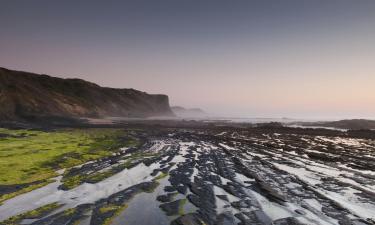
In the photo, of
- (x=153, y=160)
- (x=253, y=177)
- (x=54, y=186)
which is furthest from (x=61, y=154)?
(x=253, y=177)

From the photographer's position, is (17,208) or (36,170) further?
(36,170)

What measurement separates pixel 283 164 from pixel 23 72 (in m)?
129

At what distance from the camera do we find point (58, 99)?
11106 centimetres

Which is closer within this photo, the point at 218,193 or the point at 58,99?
the point at 218,193

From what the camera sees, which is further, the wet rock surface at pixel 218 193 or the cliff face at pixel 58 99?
the cliff face at pixel 58 99

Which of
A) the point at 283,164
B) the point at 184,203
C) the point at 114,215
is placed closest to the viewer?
the point at 114,215

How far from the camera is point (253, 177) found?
18766 millimetres

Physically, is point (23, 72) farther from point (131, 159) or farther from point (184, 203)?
point (184, 203)

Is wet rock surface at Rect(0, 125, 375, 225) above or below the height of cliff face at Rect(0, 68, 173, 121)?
below

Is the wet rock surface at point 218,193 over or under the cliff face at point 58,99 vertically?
under

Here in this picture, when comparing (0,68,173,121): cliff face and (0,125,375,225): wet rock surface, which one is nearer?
(0,125,375,225): wet rock surface

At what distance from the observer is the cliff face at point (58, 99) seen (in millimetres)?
85688

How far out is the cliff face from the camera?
85.7 metres

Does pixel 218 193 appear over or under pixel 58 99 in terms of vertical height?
under
